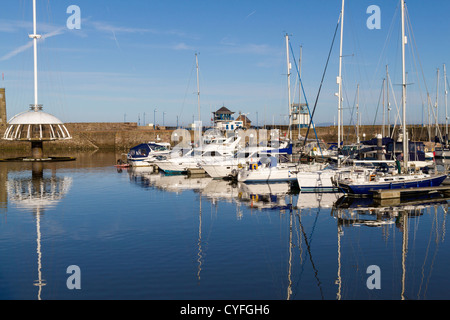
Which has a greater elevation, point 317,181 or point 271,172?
point 271,172

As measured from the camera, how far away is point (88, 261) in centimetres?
1519

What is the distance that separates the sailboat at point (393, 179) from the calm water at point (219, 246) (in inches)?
58.9

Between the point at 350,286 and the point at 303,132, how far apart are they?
66.3 meters

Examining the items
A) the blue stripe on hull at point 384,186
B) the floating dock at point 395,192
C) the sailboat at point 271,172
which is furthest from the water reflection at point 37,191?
the floating dock at point 395,192

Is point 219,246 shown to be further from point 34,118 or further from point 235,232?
point 34,118

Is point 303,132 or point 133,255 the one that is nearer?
point 133,255

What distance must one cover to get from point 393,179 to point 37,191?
889 inches

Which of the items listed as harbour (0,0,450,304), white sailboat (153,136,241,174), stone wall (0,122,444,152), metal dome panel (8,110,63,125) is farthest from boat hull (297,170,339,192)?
stone wall (0,122,444,152)

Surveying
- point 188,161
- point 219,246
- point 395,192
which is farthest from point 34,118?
point 219,246

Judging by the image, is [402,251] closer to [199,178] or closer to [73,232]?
[73,232]

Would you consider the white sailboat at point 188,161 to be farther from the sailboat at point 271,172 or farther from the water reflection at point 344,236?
the water reflection at point 344,236

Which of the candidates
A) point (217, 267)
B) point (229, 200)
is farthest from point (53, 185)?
point (217, 267)

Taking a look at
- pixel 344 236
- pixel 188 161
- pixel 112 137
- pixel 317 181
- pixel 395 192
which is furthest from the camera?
pixel 112 137

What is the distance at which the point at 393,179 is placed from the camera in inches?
1060
